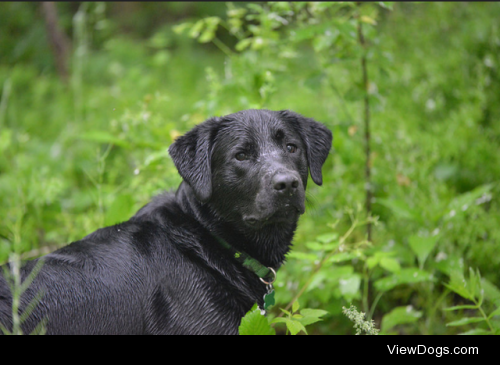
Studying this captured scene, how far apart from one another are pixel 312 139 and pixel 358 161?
6.42 ft

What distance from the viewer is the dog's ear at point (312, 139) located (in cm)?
285

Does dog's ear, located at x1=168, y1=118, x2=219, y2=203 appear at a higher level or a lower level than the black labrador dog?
higher

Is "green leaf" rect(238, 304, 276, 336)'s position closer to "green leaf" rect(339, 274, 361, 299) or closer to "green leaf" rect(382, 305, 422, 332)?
"green leaf" rect(339, 274, 361, 299)

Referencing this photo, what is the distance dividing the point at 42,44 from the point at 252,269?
921cm

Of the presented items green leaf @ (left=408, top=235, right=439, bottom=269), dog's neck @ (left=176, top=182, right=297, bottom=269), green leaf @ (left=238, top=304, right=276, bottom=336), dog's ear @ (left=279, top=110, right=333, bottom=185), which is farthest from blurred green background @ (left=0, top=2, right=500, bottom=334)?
green leaf @ (left=238, top=304, right=276, bottom=336)

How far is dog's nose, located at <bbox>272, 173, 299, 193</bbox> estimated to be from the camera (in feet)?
7.75

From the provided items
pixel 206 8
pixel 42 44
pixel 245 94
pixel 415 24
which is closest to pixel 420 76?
pixel 415 24

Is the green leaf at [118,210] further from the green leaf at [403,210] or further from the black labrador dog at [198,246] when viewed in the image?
the green leaf at [403,210]

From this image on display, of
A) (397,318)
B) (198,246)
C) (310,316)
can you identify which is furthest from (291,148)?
(397,318)

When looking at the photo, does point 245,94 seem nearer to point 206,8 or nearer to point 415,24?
point 415,24

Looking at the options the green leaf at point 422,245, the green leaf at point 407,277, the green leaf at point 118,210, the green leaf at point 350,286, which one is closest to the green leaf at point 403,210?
the green leaf at point 422,245

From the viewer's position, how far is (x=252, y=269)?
262 cm

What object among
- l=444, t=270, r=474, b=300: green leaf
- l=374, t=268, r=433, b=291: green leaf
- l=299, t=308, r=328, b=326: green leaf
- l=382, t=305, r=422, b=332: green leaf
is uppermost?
l=299, t=308, r=328, b=326: green leaf

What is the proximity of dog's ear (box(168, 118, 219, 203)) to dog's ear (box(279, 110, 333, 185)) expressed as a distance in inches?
20.2
